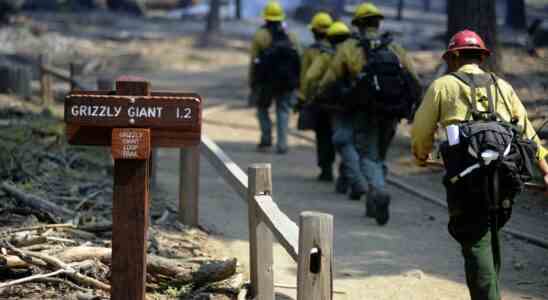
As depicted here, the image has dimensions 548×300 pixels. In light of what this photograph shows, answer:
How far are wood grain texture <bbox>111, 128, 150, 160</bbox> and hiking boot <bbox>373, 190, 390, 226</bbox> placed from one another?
4.75 meters

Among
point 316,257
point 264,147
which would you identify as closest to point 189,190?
point 316,257

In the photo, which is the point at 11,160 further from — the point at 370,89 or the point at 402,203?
the point at 402,203

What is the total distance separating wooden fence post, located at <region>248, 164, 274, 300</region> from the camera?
652 cm

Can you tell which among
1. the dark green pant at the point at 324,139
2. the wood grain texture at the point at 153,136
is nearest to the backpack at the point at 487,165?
the wood grain texture at the point at 153,136

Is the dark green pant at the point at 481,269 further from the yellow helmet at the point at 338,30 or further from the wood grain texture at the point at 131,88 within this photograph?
the yellow helmet at the point at 338,30

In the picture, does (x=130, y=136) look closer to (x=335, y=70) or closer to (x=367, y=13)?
(x=367, y=13)

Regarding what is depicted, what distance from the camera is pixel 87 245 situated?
7.00 metres

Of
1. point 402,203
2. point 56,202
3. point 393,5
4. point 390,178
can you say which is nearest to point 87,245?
point 56,202

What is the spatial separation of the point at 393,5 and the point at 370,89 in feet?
134

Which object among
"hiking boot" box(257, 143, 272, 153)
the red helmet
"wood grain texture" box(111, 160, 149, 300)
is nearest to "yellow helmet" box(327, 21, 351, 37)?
"hiking boot" box(257, 143, 272, 153)

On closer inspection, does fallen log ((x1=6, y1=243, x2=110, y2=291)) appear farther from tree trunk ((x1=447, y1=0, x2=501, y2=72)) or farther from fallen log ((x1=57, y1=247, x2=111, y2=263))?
tree trunk ((x1=447, y1=0, x2=501, y2=72))

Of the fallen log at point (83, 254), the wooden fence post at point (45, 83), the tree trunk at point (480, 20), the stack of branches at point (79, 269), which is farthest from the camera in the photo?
the wooden fence post at point (45, 83)

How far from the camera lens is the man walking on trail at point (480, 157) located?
18.2ft

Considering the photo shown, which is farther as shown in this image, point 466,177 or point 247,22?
point 247,22
